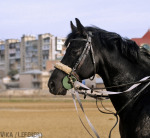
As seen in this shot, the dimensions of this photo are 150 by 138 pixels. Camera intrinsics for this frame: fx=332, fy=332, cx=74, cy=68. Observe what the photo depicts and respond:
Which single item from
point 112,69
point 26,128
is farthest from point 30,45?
point 112,69

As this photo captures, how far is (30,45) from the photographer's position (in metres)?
117

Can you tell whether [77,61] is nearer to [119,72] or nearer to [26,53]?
[119,72]

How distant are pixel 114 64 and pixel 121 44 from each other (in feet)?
0.92

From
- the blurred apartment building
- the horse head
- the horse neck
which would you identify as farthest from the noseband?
the blurred apartment building

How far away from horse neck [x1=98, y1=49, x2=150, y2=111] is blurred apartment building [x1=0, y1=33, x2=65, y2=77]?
3938 inches

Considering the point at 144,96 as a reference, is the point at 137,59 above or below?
above

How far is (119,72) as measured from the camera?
445cm

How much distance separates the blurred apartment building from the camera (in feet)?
367

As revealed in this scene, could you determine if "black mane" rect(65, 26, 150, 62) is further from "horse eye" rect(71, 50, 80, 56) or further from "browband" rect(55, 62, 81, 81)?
"browband" rect(55, 62, 81, 81)

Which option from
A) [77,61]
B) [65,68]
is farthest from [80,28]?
[65,68]

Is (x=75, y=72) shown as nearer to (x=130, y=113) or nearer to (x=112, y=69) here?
(x=112, y=69)

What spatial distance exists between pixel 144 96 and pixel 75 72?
37.2 inches

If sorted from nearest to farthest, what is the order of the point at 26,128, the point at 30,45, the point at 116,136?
1. the point at 116,136
2. the point at 26,128
3. the point at 30,45

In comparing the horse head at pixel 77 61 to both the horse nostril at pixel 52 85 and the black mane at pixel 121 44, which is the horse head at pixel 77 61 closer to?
the horse nostril at pixel 52 85
